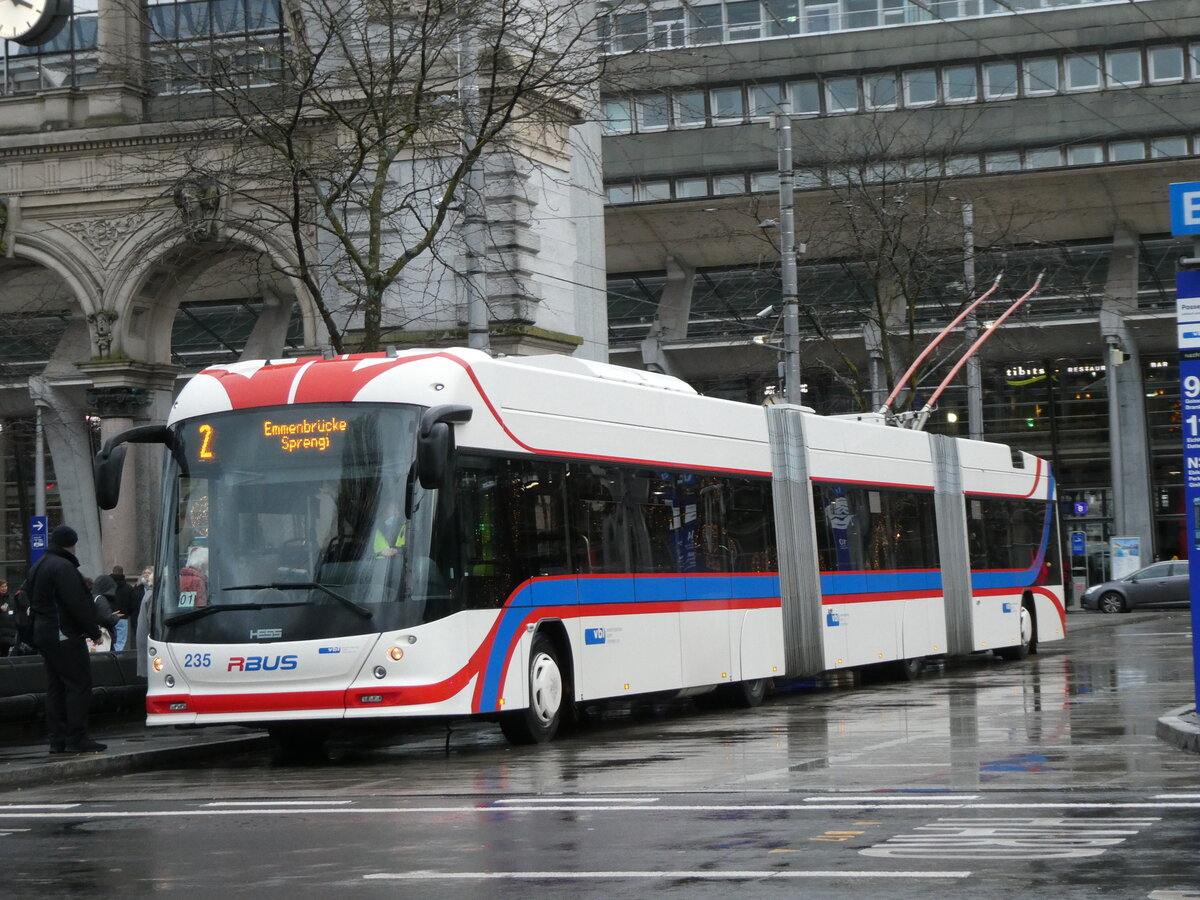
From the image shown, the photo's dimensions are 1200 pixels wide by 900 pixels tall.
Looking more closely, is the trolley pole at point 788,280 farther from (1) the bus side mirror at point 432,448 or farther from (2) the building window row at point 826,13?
(2) the building window row at point 826,13

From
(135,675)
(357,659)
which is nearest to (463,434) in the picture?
(357,659)

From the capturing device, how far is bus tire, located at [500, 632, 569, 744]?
1586 cm

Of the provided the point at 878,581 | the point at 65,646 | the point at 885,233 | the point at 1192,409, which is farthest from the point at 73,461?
the point at 1192,409

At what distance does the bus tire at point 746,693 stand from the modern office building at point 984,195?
27.3m

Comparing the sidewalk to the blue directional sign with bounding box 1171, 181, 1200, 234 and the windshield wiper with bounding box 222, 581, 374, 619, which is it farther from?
the blue directional sign with bounding box 1171, 181, 1200, 234

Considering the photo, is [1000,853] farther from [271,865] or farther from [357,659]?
[357,659]

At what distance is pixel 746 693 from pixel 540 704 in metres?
4.80

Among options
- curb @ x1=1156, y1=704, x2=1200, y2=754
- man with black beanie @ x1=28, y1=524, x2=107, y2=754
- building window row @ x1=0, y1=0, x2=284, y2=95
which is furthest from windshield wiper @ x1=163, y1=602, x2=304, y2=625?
building window row @ x1=0, y1=0, x2=284, y2=95

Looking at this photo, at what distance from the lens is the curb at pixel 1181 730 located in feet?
42.5

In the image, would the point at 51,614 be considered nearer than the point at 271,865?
No

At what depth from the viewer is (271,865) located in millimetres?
8969

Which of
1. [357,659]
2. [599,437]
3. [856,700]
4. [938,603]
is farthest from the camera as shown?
[938,603]

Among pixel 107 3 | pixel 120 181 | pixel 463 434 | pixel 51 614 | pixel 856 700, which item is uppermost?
pixel 107 3

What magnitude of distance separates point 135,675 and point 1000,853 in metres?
12.4
